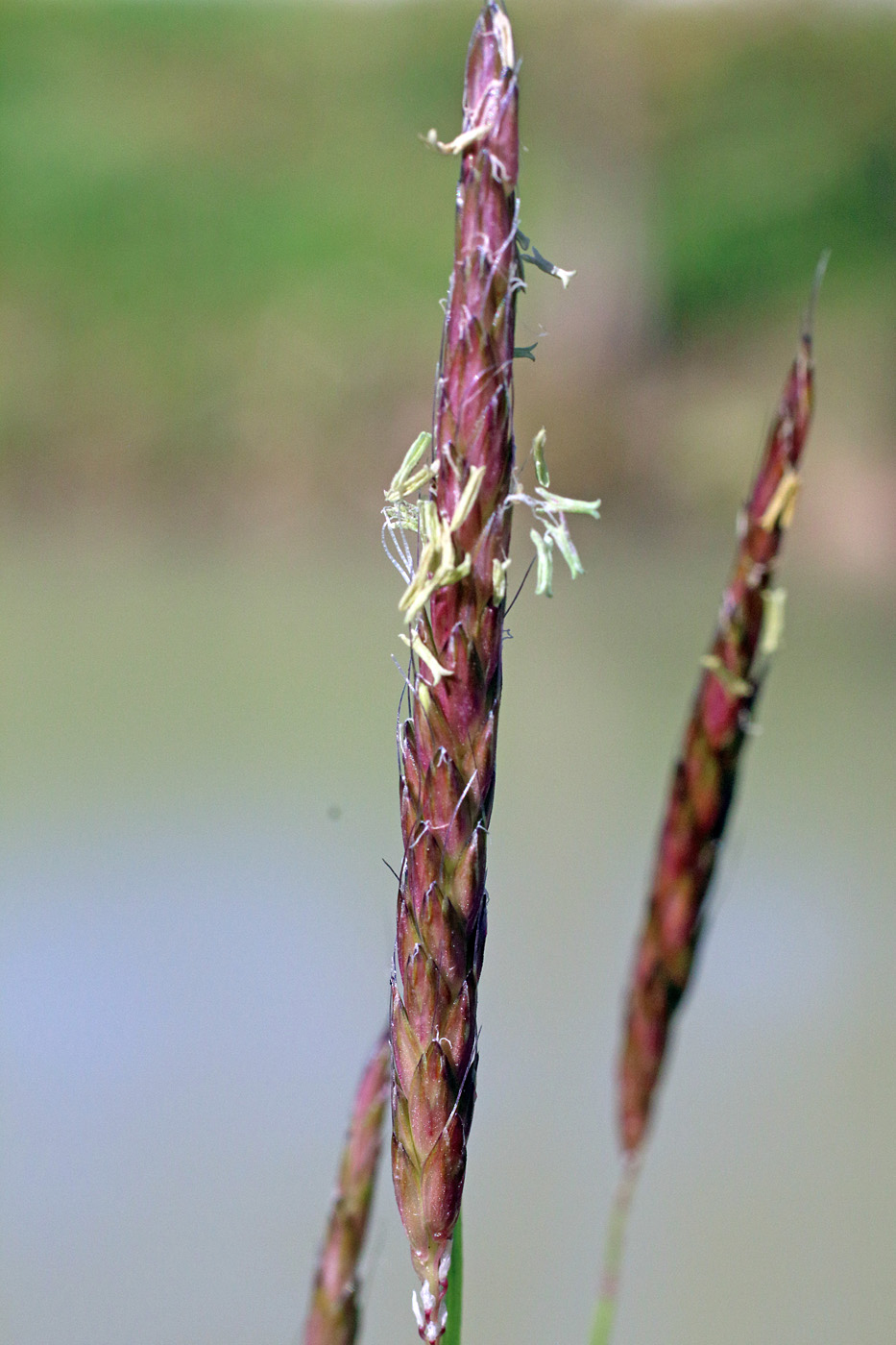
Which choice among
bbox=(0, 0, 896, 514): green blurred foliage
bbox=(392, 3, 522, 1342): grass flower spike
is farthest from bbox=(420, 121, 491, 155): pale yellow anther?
bbox=(0, 0, 896, 514): green blurred foliage

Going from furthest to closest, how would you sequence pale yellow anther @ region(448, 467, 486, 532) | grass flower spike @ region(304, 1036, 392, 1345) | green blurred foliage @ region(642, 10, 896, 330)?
green blurred foliage @ region(642, 10, 896, 330)
grass flower spike @ region(304, 1036, 392, 1345)
pale yellow anther @ region(448, 467, 486, 532)

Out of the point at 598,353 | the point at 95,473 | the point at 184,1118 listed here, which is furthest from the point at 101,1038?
the point at 598,353

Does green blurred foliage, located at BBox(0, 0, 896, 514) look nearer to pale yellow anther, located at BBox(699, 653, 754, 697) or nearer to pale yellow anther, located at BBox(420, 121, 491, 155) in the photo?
pale yellow anther, located at BBox(699, 653, 754, 697)

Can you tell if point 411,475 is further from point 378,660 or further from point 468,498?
point 378,660

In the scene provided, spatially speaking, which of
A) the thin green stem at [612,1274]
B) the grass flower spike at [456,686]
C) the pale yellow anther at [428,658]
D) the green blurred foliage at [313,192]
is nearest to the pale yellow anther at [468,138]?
the grass flower spike at [456,686]

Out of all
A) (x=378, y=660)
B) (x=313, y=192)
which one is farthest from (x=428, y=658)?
(x=313, y=192)

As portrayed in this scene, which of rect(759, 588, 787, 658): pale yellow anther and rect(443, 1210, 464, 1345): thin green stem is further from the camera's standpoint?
rect(759, 588, 787, 658): pale yellow anther
